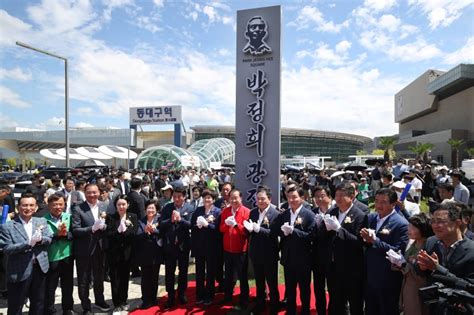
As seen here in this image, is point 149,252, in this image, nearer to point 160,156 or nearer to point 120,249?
point 120,249

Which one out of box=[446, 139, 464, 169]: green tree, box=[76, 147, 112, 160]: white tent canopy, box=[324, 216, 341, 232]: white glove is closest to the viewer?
box=[324, 216, 341, 232]: white glove

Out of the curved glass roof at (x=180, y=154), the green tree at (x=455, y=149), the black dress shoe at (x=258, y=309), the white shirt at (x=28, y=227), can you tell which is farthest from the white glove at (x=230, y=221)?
the green tree at (x=455, y=149)

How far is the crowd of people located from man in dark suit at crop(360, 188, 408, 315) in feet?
0.04

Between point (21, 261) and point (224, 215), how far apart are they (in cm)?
283

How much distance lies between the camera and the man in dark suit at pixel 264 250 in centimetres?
468

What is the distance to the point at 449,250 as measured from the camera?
2879 millimetres

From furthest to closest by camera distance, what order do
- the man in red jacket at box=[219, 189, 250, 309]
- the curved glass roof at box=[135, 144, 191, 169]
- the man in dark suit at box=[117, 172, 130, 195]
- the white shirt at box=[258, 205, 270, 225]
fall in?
the curved glass roof at box=[135, 144, 191, 169], the man in dark suit at box=[117, 172, 130, 195], the man in red jacket at box=[219, 189, 250, 309], the white shirt at box=[258, 205, 270, 225]

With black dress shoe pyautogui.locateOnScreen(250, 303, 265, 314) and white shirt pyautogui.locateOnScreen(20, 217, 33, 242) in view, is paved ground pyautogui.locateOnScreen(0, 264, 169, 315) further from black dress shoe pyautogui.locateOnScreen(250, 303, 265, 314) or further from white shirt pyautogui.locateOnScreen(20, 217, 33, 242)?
black dress shoe pyautogui.locateOnScreen(250, 303, 265, 314)

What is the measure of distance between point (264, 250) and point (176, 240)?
1459mm

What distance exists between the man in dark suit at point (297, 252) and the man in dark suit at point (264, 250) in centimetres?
24

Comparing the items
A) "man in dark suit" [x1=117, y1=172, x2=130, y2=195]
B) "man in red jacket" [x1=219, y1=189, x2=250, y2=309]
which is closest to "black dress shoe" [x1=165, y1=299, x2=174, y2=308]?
"man in red jacket" [x1=219, y1=189, x2=250, y2=309]

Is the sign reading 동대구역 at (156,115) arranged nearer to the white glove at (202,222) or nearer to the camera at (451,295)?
the white glove at (202,222)

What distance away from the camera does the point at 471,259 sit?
107 inches

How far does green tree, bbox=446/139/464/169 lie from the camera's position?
127 ft
